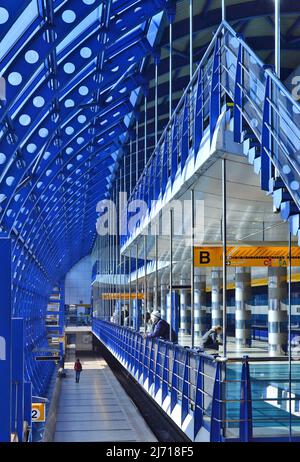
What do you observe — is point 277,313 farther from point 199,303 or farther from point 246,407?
point 246,407

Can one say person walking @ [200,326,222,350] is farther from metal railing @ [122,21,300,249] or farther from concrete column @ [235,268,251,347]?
concrete column @ [235,268,251,347]

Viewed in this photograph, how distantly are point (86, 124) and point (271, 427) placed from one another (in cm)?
1639

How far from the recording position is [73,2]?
44.5ft

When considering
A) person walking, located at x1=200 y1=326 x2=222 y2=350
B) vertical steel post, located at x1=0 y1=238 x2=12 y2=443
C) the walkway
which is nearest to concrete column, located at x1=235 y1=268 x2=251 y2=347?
the walkway

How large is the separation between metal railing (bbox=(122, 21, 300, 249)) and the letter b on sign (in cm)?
154

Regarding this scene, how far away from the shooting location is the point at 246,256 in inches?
580

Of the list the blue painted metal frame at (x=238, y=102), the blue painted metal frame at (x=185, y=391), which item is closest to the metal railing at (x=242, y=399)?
the blue painted metal frame at (x=185, y=391)

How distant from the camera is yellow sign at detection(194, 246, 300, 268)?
547 inches

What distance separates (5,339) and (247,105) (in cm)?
473

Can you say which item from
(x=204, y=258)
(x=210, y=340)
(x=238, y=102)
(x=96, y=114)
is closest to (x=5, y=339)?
(x=238, y=102)

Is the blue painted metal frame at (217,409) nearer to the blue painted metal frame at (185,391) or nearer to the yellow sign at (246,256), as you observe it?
the blue painted metal frame at (185,391)

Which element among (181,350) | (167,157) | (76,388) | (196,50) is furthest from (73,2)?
(76,388)

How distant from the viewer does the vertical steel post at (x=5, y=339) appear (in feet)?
16.6
